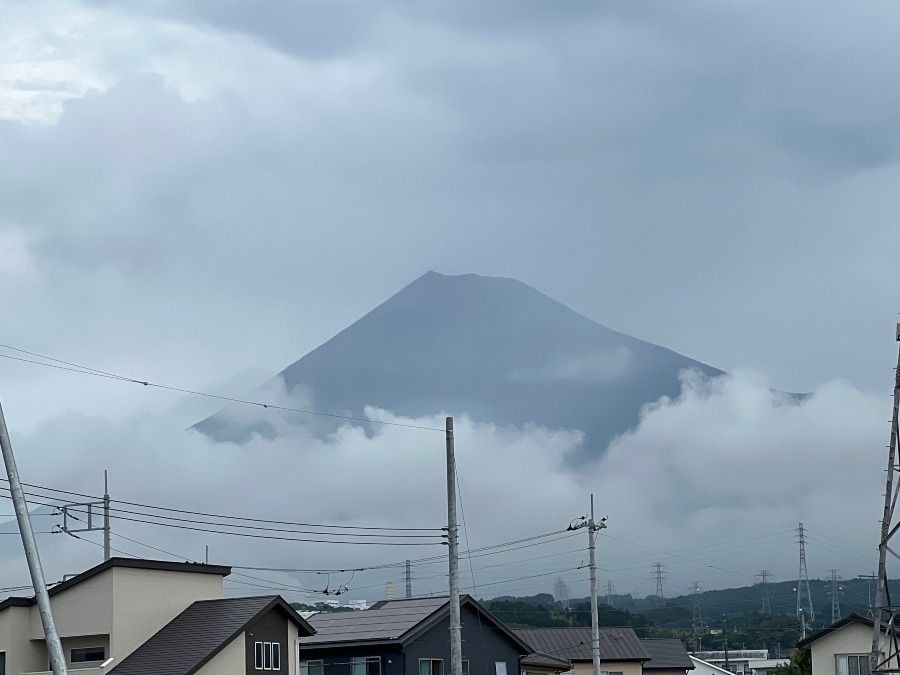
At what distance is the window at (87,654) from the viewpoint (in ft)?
170

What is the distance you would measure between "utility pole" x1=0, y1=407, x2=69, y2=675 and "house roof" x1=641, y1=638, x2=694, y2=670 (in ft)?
255

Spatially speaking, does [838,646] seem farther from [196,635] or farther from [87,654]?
[87,654]

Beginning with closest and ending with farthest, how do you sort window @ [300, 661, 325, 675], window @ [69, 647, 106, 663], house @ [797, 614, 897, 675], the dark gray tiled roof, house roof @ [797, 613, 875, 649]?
1. window @ [69, 647, 106, 663]
2. the dark gray tiled roof
3. window @ [300, 661, 325, 675]
4. house @ [797, 614, 897, 675]
5. house roof @ [797, 613, 875, 649]

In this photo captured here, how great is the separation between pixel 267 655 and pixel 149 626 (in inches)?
185

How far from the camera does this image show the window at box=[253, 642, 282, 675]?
51.2 metres

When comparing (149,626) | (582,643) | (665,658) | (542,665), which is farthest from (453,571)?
(665,658)

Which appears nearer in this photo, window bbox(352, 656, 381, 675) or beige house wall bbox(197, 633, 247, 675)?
beige house wall bbox(197, 633, 247, 675)

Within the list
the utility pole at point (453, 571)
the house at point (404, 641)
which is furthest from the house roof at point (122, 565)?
the utility pole at point (453, 571)

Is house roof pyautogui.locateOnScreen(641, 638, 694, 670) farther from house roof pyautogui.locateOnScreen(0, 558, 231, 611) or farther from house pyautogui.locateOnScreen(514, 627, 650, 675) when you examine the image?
house roof pyautogui.locateOnScreen(0, 558, 231, 611)

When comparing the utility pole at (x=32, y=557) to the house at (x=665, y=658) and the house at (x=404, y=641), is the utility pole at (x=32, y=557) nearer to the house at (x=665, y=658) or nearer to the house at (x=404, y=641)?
the house at (x=404, y=641)

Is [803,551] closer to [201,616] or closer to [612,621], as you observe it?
[612,621]

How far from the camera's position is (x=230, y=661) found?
49.9 m

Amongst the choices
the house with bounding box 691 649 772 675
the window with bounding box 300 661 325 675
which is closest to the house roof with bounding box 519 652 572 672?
the window with bounding box 300 661 325 675

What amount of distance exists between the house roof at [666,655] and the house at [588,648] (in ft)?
27.5
